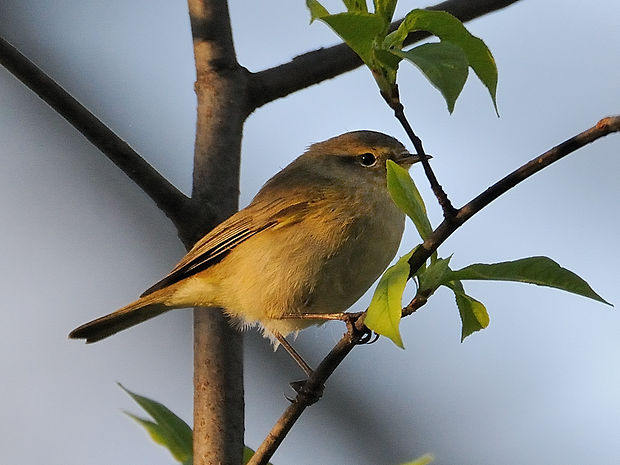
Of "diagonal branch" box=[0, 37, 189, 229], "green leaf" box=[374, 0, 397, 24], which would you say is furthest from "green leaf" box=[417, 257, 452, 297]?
"diagonal branch" box=[0, 37, 189, 229]

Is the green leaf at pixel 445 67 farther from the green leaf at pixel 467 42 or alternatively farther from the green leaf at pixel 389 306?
the green leaf at pixel 389 306

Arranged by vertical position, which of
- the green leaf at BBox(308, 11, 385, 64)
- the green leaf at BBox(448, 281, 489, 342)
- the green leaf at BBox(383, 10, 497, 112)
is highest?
the green leaf at BBox(308, 11, 385, 64)

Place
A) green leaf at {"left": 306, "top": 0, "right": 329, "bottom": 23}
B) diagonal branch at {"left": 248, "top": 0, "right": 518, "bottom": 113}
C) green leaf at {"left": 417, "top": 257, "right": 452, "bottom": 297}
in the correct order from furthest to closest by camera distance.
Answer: diagonal branch at {"left": 248, "top": 0, "right": 518, "bottom": 113}
green leaf at {"left": 306, "top": 0, "right": 329, "bottom": 23}
green leaf at {"left": 417, "top": 257, "right": 452, "bottom": 297}

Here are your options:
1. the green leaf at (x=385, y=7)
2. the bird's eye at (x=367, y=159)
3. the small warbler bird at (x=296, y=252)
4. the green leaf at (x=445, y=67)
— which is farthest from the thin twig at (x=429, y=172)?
the bird's eye at (x=367, y=159)

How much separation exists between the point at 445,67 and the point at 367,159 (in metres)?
2.32

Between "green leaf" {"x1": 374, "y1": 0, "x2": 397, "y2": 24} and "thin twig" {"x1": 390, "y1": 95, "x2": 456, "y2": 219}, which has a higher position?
"green leaf" {"x1": 374, "y1": 0, "x2": 397, "y2": 24}

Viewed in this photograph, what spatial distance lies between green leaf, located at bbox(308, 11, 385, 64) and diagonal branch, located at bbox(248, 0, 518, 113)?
1.53m

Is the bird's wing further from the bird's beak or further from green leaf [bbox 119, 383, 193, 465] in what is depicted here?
green leaf [bbox 119, 383, 193, 465]

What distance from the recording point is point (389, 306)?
1.69 m

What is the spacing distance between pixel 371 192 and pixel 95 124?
1.23 m

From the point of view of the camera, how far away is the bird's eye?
3.87m

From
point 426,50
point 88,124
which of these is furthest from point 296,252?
point 426,50

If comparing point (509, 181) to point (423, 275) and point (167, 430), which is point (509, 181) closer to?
point (423, 275)

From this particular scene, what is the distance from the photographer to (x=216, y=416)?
9.08ft
